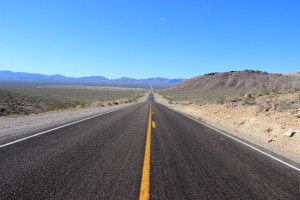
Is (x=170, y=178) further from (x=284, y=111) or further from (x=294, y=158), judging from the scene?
(x=284, y=111)

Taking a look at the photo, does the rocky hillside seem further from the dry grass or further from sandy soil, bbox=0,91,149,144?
sandy soil, bbox=0,91,149,144

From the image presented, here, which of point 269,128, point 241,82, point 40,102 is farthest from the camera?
point 241,82

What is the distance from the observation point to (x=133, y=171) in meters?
5.98

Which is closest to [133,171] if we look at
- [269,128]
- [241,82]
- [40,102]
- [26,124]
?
[26,124]

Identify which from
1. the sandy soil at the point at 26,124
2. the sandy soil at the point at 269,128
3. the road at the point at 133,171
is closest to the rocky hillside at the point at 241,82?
the sandy soil at the point at 269,128

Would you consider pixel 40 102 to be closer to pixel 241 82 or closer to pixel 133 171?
pixel 133 171

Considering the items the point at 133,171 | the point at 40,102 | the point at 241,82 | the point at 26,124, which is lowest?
the point at 40,102

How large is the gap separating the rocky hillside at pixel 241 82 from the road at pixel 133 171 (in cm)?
10332

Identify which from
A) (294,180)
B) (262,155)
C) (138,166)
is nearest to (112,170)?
(138,166)

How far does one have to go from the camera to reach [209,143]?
10055 mm

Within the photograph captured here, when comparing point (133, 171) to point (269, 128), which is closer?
point (133, 171)

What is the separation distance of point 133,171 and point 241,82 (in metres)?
124

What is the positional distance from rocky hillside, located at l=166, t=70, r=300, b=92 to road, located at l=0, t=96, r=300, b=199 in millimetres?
103318

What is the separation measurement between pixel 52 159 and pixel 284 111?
13.7 metres
